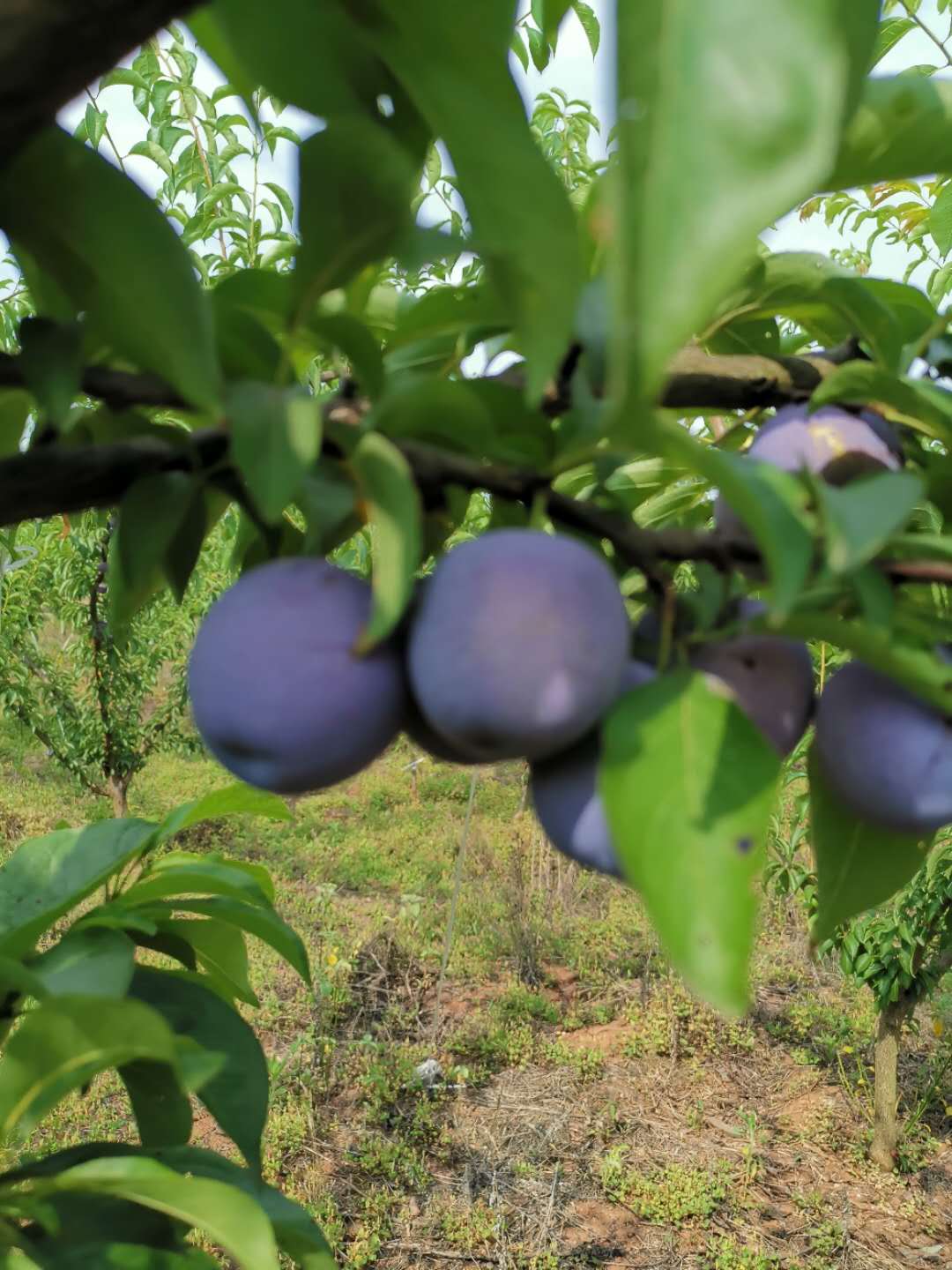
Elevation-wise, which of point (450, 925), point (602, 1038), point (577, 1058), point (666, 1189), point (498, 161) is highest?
point (498, 161)

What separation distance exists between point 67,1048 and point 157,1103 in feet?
0.47

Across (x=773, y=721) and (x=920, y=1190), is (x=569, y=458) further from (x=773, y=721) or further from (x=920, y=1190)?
(x=920, y=1190)

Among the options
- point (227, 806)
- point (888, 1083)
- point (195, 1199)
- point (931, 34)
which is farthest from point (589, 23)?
point (888, 1083)

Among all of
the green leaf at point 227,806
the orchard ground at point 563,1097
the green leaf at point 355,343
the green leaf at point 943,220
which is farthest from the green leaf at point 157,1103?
the orchard ground at point 563,1097

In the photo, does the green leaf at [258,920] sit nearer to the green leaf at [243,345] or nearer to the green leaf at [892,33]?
the green leaf at [243,345]

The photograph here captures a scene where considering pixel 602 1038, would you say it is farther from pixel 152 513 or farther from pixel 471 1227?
pixel 152 513

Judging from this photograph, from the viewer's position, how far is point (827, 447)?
41 centimetres

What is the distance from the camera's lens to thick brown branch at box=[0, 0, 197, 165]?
0.66 feet

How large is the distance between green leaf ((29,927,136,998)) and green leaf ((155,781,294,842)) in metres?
0.12

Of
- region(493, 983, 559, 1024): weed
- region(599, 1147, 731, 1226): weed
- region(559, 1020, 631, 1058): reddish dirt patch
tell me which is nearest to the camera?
region(599, 1147, 731, 1226): weed

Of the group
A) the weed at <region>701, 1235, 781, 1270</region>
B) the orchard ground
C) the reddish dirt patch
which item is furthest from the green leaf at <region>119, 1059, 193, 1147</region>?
the reddish dirt patch

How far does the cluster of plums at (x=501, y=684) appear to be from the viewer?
1.03 feet

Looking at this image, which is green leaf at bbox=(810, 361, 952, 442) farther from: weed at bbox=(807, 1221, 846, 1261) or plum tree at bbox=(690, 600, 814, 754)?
weed at bbox=(807, 1221, 846, 1261)

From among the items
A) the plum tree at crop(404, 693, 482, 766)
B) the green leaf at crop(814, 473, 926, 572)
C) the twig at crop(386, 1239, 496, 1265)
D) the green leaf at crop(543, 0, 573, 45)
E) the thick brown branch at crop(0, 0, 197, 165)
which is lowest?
the twig at crop(386, 1239, 496, 1265)
